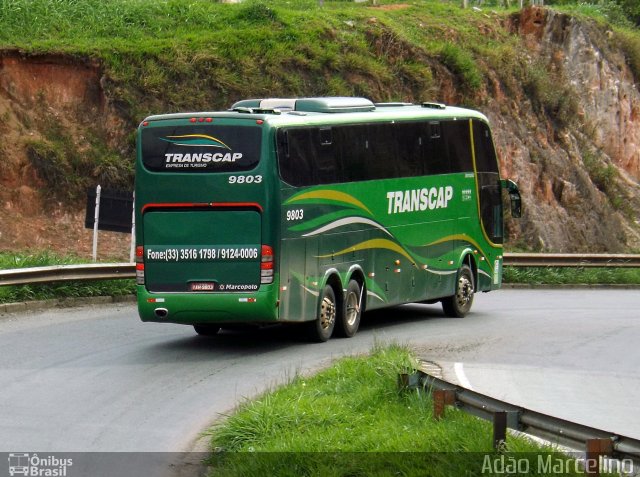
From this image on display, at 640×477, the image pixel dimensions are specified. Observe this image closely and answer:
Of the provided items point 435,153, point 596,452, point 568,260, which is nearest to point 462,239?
point 435,153

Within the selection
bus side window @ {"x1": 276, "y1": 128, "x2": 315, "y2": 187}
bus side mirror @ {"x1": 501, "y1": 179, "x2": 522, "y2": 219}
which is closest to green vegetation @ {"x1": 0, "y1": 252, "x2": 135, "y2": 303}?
bus side window @ {"x1": 276, "y1": 128, "x2": 315, "y2": 187}

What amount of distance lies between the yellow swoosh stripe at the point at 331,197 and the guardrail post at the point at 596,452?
10242 millimetres

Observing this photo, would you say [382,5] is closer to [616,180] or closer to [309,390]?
[616,180]

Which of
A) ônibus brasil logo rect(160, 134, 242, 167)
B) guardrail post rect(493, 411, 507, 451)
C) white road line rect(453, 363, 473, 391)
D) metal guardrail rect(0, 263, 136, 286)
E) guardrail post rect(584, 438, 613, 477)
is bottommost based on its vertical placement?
metal guardrail rect(0, 263, 136, 286)

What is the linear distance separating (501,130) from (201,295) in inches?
993

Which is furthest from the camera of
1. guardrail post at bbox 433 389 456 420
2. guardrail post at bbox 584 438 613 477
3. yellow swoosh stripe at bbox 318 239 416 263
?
yellow swoosh stripe at bbox 318 239 416 263

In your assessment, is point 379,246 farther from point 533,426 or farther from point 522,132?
point 522,132

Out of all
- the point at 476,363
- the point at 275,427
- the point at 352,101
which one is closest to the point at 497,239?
the point at 352,101

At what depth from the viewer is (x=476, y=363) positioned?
17.3 metres

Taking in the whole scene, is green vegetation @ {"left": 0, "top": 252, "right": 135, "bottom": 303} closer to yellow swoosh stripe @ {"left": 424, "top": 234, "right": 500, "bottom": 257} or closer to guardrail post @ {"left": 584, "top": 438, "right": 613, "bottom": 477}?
yellow swoosh stripe @ {"left": 424, "top": 234, "right": 500, "bottom": 257}

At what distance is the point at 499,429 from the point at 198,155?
9.46 meters

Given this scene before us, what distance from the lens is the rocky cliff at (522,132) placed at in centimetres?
3131

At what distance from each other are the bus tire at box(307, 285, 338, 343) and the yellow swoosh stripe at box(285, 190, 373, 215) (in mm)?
1325

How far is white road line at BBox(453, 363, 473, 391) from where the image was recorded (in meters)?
15.0
